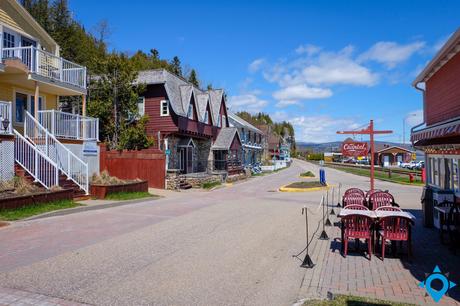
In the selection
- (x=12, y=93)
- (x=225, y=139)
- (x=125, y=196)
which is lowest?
(x=125, y=196)

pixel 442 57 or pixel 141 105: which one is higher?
pixel 141 105

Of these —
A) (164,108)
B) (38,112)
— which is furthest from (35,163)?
(164,108)

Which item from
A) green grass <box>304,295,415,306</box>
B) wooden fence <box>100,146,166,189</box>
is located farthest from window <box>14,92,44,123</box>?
green grass <box>304,295,415,306</box>

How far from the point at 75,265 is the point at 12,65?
13.7 m

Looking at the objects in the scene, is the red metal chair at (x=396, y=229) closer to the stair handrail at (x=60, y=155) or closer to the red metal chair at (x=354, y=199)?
the red metal chair at (x=354, y=199)

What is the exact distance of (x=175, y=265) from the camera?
25.0 feet

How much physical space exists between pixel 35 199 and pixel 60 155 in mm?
5045

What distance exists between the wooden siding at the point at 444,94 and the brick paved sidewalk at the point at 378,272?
3.99m

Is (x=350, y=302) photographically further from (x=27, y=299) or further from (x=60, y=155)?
(x=60, y=155)

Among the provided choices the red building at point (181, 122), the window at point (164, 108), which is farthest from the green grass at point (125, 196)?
the window at point (164, 108)

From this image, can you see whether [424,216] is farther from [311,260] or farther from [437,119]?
[311,260]

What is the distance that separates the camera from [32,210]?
43.1ft

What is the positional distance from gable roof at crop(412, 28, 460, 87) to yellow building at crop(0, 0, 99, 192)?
557 inches

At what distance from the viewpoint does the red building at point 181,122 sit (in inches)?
1141
